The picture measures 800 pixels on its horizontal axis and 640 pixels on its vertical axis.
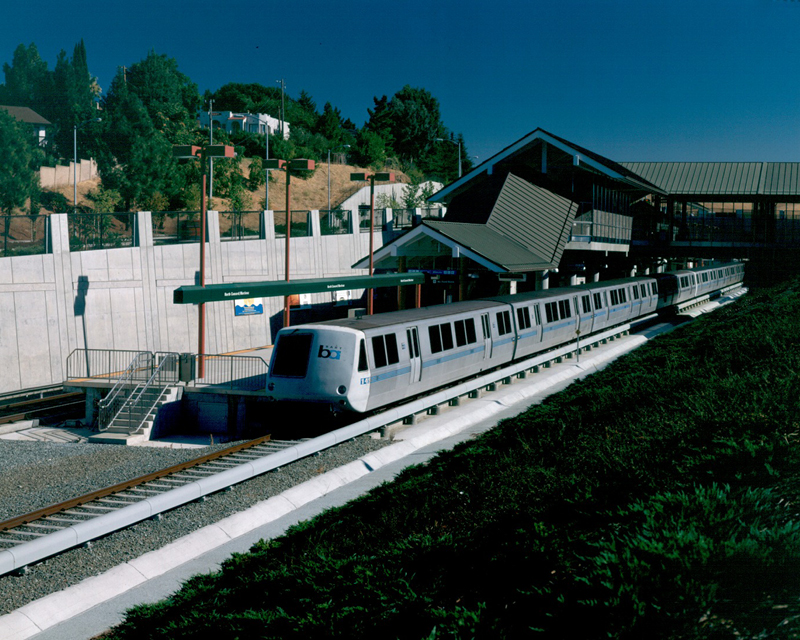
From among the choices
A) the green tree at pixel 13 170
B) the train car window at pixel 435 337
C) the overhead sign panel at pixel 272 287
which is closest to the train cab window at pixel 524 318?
the train car window at pixel 435 337

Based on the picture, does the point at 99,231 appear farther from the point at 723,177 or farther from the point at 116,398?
the point at 723,177

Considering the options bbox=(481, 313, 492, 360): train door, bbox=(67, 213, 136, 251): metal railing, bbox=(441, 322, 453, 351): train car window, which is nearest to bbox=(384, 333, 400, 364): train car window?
bbox=(441, 322, 453, 351): train car window

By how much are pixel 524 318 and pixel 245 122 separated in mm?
91908

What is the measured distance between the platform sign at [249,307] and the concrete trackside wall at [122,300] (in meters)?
0.26

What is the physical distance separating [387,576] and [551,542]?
146cm

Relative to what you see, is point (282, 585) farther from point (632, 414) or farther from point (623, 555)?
point (632, 414)

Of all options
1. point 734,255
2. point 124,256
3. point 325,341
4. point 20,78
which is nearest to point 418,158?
point 20,78

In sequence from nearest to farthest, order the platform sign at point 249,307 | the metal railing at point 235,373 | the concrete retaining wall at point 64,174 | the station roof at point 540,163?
the metal railing at point 235,373, the platform sign at point 249,307, the station roof at point 540,163, the concrete retaining wall at point 64,174

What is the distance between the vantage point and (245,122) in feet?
362

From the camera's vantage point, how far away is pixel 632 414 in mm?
12758

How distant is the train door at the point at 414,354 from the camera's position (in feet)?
64.5

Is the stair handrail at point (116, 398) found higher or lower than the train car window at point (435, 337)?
lower

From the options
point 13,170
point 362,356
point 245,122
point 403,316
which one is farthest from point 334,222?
point 245,122

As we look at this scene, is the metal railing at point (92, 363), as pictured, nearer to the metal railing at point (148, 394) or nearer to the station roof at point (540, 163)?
the metal railing at point (148, 394)
